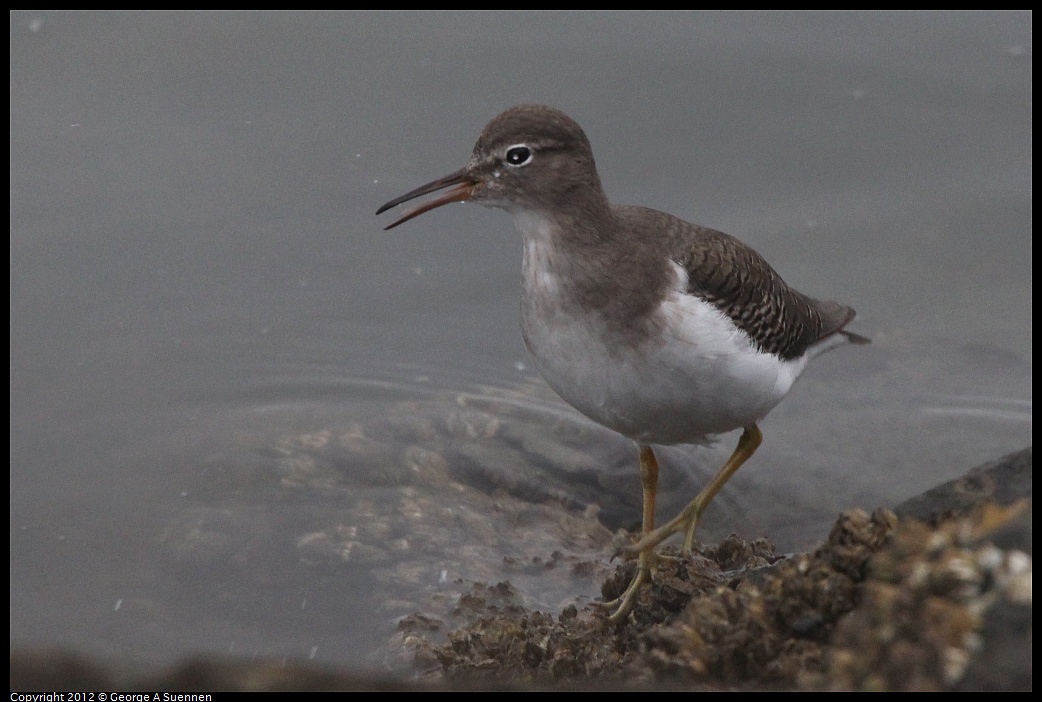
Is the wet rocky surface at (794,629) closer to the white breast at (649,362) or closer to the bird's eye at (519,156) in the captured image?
the white breast at (649,362)

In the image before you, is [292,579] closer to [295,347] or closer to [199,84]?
[295,347]

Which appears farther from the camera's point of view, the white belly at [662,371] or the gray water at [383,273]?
the gray water at [383,273]

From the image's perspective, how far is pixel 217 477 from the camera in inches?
286

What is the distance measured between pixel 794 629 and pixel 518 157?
9.36ft

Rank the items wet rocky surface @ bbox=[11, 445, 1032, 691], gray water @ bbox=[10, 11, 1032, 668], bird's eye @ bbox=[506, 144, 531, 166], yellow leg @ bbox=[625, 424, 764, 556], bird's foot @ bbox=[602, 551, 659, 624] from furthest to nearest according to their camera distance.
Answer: gray water @ bbox=[10, 11, 1032, 668], yellow leg @ bbox=[625, 424, 764, 556], bird's eye @ bbox=[506, 144, 531, 166], bird's foot @ bbox=[602, 551, 659, 624], wet rocky surface @ bbox=[11, 445, 1032, 691]

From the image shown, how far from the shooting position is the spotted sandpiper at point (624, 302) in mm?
5336

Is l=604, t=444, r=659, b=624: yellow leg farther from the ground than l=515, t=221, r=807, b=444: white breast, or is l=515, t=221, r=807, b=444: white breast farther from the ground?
l=515, t=221, r=807, b=444: white breast

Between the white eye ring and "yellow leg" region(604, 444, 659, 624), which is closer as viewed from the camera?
"yellow leg" region(604, 444, 659, 624)

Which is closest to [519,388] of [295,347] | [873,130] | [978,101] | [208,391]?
[295,347]

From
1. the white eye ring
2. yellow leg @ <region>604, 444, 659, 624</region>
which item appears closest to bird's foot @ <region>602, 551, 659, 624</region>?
yellow leg @ <region>604, 444, 659, 624</region>

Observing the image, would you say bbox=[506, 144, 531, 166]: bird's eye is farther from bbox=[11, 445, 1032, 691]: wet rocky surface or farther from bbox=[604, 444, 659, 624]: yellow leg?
bbox=[11, 445, 1032, 691]: wet rocky surface

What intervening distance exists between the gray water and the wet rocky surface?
46.9 inches

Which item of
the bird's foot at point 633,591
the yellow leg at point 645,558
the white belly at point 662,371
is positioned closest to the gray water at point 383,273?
the yellow leg at point 645,558

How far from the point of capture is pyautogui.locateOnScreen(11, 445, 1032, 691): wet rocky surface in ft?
9.31
